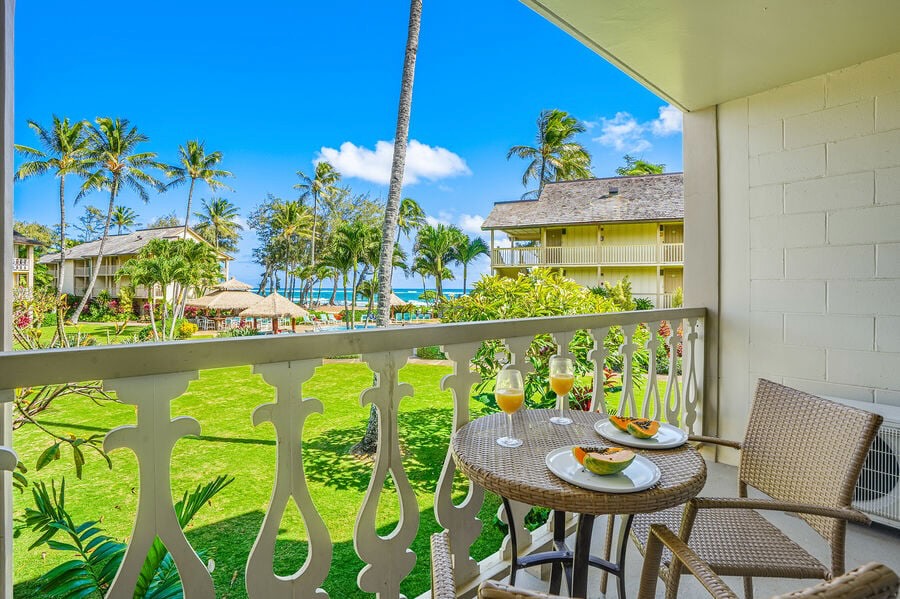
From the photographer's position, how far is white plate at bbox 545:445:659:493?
1.02m

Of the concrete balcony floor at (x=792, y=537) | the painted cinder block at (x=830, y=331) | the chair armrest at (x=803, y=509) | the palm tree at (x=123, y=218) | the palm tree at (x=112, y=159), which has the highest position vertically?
the palm tree at (x=112, y=159)

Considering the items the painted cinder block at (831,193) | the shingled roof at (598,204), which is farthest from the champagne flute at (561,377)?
the shingled roof at (598,204)

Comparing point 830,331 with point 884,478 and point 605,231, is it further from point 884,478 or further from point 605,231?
point 605,231

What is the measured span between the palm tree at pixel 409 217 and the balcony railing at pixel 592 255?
1464cm

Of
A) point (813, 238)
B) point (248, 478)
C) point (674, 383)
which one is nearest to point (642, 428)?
point (674, 383)

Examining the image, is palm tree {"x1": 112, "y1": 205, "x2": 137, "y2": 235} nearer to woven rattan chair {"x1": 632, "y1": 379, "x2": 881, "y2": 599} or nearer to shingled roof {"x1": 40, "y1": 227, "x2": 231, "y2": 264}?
shingled roof {"x1": 40, "y1": 227, "x2": 231, "y2": 264}

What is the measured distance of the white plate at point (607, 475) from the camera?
1.02 meters

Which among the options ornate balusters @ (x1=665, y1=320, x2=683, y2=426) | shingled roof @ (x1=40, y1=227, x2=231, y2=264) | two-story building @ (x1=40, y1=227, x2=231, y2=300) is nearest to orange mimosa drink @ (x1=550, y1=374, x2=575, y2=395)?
ornate balusters @ (x1=665, y1=320, x2=683, y2=426)

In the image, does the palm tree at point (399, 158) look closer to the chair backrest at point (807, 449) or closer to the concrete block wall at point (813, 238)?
the concrete block wall at point (813, 238)

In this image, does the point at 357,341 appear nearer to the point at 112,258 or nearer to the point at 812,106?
the point at 812,106

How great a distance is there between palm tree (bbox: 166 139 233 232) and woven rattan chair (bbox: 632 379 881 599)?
3125 cm

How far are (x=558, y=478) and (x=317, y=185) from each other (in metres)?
32.1

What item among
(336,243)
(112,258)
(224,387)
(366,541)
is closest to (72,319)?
(112,258)

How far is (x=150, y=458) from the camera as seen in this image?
0.95m
